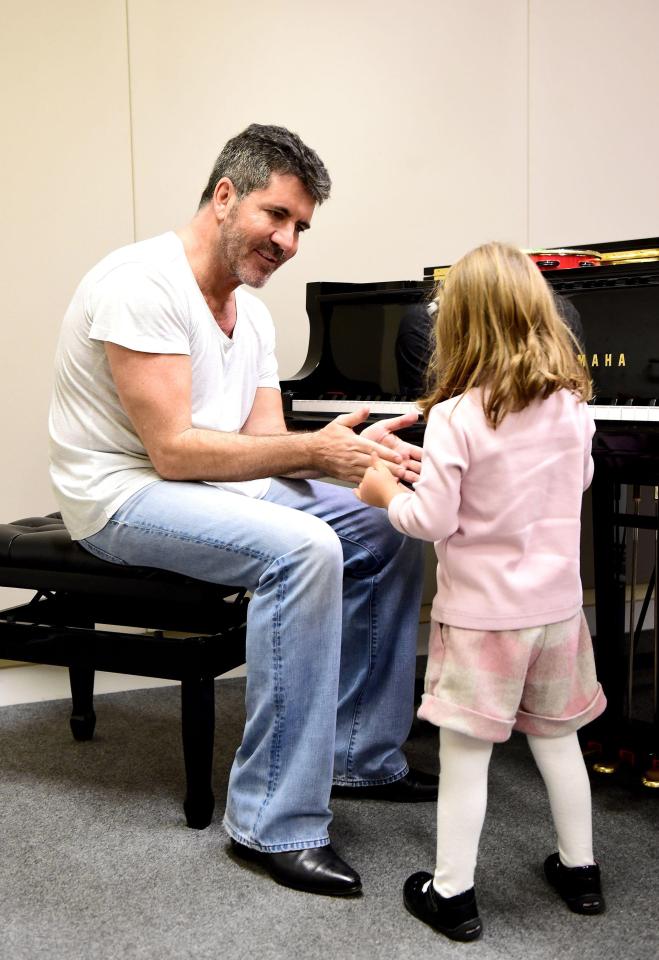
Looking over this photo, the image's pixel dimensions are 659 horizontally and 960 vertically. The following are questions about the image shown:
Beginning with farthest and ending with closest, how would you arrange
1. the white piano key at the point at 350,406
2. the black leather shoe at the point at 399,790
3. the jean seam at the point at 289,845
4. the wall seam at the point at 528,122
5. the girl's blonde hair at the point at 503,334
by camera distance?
the wall seam at the point at 528,122, the white piano key at the point at 350,406, the black leather shoe at the point at 399,790, the jean seam at the point at 289,845, the girl's blonde hair at the point at 503,334

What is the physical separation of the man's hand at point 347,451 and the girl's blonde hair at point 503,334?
28 cm

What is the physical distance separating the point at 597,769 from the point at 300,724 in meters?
0.78

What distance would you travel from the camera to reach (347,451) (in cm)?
175

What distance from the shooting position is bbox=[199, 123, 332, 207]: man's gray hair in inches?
75.2

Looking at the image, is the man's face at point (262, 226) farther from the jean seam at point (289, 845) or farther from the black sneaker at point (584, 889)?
the black sneaker at point (584, 889)

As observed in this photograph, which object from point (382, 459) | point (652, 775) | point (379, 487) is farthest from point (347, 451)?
point (652, 775)

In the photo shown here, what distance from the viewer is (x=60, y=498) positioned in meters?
1.90

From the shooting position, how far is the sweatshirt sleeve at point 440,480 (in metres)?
1.41

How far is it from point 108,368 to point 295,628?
0.65 meters

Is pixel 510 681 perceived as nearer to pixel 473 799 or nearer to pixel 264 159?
pixel 473 799

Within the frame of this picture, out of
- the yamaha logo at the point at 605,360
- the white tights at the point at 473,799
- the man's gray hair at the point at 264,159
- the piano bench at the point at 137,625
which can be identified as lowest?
the white tights at the point at 473,799

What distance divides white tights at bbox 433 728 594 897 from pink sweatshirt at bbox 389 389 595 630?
19 centimetres

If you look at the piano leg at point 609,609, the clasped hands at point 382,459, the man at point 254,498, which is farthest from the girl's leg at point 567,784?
the piano leg at point 609,609

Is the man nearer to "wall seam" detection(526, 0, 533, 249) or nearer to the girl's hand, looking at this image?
the girl's hand
